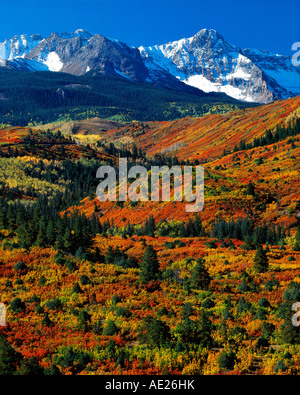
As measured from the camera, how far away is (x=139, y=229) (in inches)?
4048

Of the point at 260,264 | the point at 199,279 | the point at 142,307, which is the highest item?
the point at 260,264

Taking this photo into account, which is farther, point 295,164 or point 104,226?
point 295,164

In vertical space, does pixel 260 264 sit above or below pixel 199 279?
above

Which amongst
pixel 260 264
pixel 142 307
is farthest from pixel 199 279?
pixel 142 307

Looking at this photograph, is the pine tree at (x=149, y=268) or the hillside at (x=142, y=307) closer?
the hillside at (x=142, y=307)

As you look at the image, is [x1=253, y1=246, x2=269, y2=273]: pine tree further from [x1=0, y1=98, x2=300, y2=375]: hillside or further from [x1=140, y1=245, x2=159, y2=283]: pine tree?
[x1=140, y1=245, x2=159, y2=283]: pine tree

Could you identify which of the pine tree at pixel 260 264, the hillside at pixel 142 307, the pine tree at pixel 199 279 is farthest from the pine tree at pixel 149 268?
the pine tree at pixel 260 264

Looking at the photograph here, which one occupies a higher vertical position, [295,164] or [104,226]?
[295,164]

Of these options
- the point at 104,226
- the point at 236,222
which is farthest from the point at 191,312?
the point at 104,226

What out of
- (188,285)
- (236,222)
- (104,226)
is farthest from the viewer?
(104,226)

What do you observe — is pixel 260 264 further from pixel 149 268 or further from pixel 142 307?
pixel 142 307

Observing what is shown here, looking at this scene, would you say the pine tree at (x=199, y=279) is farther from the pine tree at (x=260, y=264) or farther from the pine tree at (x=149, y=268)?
the pine tree at (x=260, y=264)
